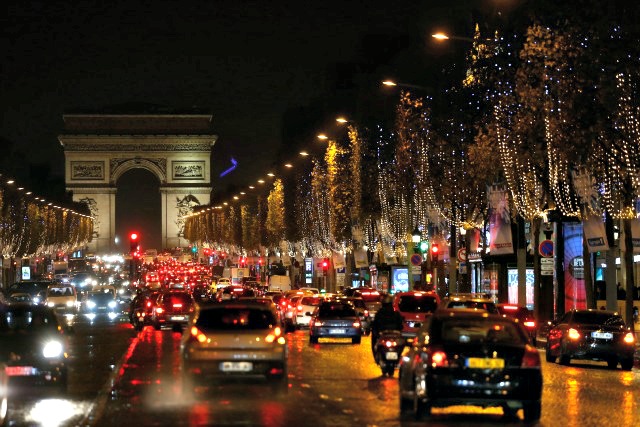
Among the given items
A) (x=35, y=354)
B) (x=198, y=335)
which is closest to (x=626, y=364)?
(x=198, y=335)

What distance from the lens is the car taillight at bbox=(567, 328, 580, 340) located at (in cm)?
3362

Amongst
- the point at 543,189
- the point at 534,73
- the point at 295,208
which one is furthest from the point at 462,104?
the point at 295,208

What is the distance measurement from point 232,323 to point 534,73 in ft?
47.7

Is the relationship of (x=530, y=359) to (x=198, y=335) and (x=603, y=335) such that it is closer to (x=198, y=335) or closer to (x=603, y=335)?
(x=198, y=335)

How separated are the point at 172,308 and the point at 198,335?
94.4ft

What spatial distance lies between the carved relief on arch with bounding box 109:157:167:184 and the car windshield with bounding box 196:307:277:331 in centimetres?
15435

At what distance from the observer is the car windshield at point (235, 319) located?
2397 centimetres

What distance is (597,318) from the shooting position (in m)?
34.2

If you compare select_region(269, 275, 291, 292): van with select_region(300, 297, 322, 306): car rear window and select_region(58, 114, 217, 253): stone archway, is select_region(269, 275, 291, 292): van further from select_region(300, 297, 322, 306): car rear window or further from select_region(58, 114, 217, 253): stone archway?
select_region(58, 114, 217, 253): stone archway

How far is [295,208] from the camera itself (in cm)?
9912

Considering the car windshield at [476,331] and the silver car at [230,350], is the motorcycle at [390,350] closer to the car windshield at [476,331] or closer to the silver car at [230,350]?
the silver car at [230,350]

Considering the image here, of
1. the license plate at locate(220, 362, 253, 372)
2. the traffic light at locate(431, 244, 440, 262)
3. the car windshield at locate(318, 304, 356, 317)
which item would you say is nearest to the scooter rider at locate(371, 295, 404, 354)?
the license plate at locate(220, 362, 253, 372)

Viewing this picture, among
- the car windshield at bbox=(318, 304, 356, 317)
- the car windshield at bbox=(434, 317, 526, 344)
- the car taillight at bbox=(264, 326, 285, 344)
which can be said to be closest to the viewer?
the car windshield at bbox=(434, 317, 526, 344)

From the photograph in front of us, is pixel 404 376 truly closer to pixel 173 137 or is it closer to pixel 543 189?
pixel 543 189
